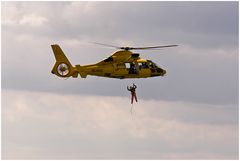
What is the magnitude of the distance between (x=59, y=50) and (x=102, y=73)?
4859 mm

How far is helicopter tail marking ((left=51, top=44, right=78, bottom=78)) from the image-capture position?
169000 mm

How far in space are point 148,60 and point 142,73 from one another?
1.97 m

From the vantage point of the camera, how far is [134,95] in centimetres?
16825

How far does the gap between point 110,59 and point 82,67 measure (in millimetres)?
2897

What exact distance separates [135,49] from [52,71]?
27.5 feet

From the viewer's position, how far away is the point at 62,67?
6663 inches

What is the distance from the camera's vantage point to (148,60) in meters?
173

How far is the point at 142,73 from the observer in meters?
172

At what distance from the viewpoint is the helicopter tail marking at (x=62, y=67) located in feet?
554

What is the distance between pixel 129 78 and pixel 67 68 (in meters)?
6.15

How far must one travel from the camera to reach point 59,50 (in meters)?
170

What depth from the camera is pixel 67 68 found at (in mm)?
169250

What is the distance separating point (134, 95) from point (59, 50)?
8.67 metres

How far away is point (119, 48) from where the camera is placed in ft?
560
